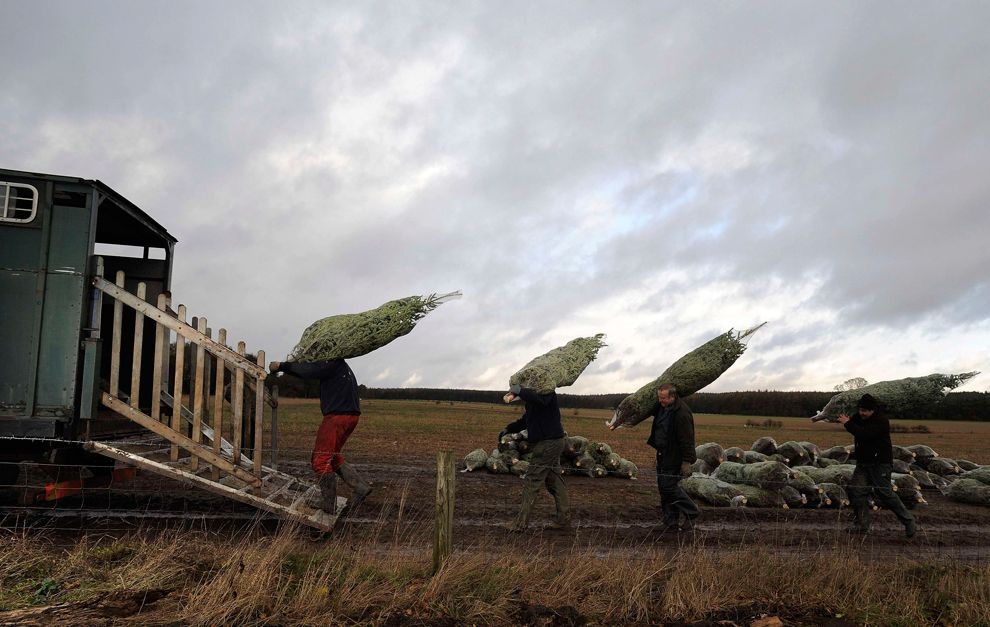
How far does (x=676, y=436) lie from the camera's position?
24.7 feet

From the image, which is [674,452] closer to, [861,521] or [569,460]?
[861,521]

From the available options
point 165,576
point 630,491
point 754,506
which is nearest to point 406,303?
point 165,576

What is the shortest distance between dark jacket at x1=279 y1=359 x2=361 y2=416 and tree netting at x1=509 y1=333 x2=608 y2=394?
194cm

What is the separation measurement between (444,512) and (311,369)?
2.73 metres

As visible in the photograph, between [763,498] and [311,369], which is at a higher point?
[311,369]

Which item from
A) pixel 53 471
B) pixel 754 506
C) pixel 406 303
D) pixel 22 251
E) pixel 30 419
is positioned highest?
pixel 22 251

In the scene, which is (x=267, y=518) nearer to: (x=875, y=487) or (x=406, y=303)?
(x=406, y=303)

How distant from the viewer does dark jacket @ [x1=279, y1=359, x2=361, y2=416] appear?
265 inches

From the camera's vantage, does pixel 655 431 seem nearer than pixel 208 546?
No

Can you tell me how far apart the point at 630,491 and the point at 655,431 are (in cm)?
378

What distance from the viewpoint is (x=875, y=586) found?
16.5ft

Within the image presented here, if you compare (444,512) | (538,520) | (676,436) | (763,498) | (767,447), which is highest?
(676,436)

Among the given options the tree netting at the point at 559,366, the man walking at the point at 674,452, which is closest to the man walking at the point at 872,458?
the man walking at the point at 674,452

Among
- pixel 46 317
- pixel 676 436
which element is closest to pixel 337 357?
pixel 46 317
